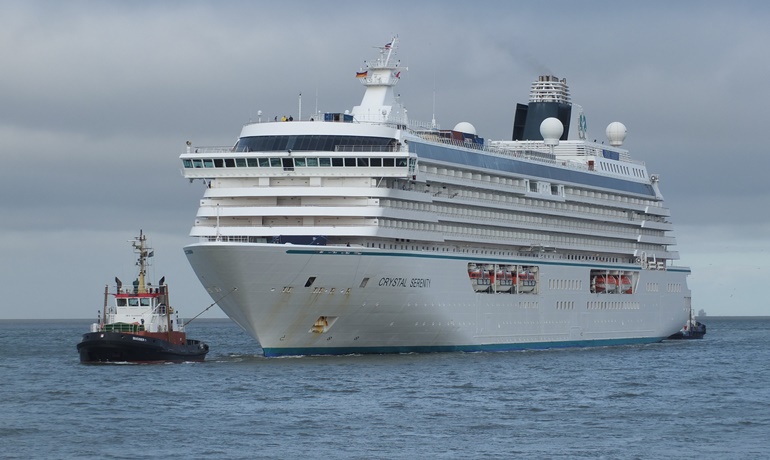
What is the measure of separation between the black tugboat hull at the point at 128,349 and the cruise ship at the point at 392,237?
11.0 ft

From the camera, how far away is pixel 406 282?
68.8m

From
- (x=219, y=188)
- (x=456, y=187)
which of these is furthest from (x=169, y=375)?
(x=456, y=187)

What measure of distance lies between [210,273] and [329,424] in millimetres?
Result: 21344

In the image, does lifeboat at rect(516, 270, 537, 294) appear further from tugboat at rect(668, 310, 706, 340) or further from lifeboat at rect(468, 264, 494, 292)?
tugboat at rect(668, 310, 706, 340)

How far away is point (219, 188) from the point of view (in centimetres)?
6969

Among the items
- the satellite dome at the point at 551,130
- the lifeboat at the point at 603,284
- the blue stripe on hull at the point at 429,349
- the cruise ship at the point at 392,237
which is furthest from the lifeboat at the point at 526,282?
the satellite dome at the point at 551,130

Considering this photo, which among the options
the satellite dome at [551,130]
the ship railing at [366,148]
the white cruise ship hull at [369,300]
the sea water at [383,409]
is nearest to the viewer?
the sea water at [383,409]

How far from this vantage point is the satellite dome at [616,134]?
341ft

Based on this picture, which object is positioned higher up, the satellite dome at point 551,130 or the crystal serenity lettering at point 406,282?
the satellite dome at point 551,130

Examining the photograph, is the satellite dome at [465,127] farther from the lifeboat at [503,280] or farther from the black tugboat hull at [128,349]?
the black tugboat hull at [128,349]

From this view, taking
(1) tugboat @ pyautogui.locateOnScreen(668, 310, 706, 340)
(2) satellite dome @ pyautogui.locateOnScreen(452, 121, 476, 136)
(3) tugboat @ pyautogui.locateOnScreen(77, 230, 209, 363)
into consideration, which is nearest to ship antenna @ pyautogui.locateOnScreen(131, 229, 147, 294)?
(3) tugboat @ pyautogui.locateOnScreen(77, 230, 209, 363)

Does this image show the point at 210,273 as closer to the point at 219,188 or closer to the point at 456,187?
the point at 219,188

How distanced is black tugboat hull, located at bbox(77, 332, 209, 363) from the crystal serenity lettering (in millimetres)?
10257

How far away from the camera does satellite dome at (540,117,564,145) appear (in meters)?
94.9
